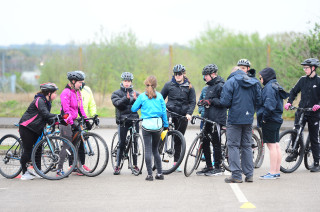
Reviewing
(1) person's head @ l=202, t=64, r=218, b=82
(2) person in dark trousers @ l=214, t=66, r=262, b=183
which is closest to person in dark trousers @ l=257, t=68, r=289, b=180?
(2) person in dark trousers @ l=214, t=66, r=262, b=183

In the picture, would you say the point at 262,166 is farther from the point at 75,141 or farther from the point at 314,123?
the point at 75,141

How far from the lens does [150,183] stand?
29.4 ft

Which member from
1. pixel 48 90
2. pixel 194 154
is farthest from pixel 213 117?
pixel 48 90

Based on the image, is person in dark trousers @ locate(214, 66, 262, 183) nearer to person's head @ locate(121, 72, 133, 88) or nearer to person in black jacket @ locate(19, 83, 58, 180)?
person's head @ locate(121, 72, 133, 88)

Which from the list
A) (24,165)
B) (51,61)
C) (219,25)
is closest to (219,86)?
(24,165)

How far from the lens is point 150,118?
9.23 metres

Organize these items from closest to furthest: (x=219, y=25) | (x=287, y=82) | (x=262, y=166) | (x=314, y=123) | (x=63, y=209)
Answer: (x=63, y=209) → (x=314, y=123) → (x=262, y=166) → (x=287, y=82) → (x=219, y=25)

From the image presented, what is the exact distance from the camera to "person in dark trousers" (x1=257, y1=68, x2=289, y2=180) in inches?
363

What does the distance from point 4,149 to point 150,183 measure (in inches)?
116

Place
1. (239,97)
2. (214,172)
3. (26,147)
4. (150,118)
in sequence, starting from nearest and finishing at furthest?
(239,97) < (150,118) < (26,147) < (214,172)

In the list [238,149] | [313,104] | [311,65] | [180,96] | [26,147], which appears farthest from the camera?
[180,96]

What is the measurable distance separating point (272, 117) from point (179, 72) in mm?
1996

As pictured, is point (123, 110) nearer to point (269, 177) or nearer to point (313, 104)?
point (269, 177)

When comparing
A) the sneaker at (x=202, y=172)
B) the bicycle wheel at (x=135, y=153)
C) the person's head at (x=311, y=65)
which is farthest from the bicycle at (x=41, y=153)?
the person's head at (x=311, y=65)
